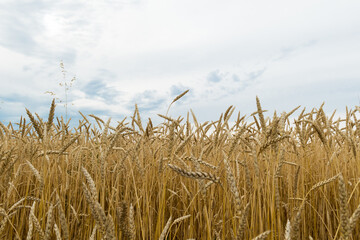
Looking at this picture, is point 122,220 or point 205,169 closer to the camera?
point 122,220

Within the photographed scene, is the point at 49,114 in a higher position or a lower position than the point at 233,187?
higher

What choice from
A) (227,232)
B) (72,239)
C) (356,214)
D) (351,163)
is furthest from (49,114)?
(351,163)

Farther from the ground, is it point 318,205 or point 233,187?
point 233,187

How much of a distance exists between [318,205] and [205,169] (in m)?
0.87

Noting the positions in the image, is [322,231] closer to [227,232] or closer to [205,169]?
[227,232]

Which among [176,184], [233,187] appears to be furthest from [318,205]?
[233,187]

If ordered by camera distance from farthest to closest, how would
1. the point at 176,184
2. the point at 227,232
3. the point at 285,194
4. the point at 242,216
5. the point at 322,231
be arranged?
the point at 176,184 < the point at 285,194 < the point at 322,231 < the point at 227,232 < the point at 242,216

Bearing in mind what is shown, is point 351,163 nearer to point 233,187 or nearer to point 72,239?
point 233,187

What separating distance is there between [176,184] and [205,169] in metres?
0.27

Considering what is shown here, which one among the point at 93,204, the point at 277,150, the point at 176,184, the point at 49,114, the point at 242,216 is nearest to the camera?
the point at 93,204

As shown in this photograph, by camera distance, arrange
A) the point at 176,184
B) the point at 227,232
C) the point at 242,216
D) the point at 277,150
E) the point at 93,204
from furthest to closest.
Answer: the point at 176,184, the point at 227,232, the point at 277,150, the point at 242,216, the point at 93,204

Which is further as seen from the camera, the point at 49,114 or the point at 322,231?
the point at 322,231

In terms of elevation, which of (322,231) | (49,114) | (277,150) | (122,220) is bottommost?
(322,231)

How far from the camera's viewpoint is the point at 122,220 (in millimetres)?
877
